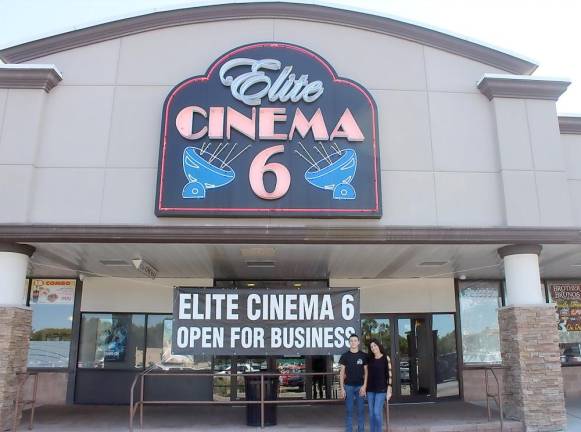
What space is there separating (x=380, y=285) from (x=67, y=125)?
8938 millimetres

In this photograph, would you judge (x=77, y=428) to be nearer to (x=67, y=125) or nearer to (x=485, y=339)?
(x=67, y=125)

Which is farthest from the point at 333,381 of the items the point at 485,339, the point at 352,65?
the point at 352,65

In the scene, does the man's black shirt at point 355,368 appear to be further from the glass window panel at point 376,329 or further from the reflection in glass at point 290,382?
the glass window panel at point 376,329

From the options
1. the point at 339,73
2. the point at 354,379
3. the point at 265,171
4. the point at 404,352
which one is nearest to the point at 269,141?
the point at 265,171

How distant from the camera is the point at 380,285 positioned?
15102 millimetres

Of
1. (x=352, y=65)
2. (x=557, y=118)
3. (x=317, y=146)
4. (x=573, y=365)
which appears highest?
(x=352, y=65)

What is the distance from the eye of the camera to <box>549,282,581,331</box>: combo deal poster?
15681 millimetres

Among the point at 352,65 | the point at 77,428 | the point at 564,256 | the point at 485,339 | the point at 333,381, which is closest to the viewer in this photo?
the point at 77,428

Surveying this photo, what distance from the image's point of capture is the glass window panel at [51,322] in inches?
569

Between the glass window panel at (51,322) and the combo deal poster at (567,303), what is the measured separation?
13.7 m

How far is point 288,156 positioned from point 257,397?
480cm

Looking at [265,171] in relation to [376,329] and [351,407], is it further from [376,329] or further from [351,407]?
[376,329]

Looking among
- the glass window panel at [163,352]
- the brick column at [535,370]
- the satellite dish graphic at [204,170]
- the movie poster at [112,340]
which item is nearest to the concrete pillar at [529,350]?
the brick column at [535,370]

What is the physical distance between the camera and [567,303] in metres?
15.9
